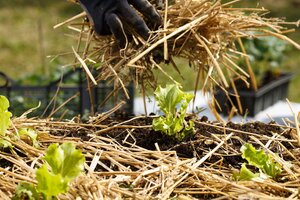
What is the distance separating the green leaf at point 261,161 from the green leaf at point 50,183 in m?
0.47

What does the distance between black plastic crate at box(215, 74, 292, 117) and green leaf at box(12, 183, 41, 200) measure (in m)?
2.37

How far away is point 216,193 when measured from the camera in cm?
147

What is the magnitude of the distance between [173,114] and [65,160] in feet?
1.54

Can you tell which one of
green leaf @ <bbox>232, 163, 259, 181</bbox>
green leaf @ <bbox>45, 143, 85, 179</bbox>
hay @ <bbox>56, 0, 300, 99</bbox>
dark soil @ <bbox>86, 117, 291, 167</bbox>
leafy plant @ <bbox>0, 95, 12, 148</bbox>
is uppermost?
hay @ <bbox>56, 0, 300, 99</bbox>

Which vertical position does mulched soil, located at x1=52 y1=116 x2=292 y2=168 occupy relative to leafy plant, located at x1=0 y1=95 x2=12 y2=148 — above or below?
below

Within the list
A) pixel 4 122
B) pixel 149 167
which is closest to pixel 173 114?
pixel 149 167

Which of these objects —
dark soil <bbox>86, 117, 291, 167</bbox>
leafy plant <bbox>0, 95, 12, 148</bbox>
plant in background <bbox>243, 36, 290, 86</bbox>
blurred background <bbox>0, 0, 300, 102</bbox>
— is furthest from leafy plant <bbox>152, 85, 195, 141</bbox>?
blurred background <bbox>0, 0, 300, 102</bbox>

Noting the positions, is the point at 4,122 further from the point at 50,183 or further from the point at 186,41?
the point at 186,41

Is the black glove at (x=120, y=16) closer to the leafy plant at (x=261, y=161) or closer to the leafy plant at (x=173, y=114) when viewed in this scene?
the leafy plant at (x=173, y=114)

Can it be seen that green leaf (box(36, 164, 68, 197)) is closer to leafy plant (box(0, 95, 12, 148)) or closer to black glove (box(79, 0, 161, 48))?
leafy plant (box(0, 95, 12, 148))

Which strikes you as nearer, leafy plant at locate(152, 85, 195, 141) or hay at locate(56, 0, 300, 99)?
leafy plant at locate(152, 85, 195, 141)

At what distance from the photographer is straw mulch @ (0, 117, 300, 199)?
1.46 meters

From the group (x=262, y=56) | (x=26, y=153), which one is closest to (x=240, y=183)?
(x=26, y=153)

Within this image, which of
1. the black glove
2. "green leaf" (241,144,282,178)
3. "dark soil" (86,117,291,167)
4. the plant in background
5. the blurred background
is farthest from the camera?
the blurred background
